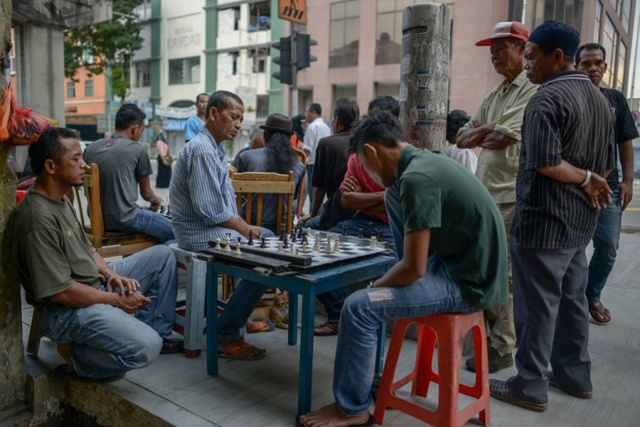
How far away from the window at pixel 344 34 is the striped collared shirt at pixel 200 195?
835 inches

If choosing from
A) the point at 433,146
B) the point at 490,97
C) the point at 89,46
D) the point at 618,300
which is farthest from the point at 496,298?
the point at 89,46

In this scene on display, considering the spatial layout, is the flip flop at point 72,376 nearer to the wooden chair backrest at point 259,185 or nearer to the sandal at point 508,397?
the wooden chair backrest at point 259,185

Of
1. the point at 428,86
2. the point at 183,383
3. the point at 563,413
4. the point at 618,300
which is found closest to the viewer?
the point at 563,413

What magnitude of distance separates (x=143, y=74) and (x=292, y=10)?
2588 centimetres

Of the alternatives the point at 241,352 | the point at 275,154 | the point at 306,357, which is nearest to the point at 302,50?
the point at 275,154

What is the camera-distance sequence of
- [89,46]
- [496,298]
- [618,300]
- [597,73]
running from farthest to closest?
[89,46]
[618,300]
[597,73]
[496,298]

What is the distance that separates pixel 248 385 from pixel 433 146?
1842 mm

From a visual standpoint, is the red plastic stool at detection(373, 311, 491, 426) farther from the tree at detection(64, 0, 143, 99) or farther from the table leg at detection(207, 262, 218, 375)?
the tree at detection(64, 0, 143, 99)

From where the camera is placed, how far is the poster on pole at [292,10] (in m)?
8.90

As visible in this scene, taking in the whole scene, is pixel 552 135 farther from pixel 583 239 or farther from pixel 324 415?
pixel 324 415

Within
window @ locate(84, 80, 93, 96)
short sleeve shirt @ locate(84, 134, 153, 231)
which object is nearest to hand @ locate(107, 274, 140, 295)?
short sleeve shirt @ locate(84, 134, 153, 231)

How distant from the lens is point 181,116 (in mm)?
29453

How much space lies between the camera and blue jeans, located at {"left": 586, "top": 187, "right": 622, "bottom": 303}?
403 cm

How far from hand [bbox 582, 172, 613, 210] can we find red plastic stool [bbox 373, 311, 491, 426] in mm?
824
